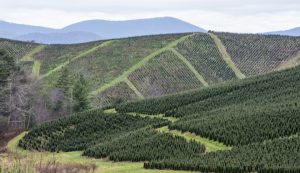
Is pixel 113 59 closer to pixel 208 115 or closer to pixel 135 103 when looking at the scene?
pixel 135 103

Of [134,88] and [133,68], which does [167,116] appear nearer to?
[134,88]

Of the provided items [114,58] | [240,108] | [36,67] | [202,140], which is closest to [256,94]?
[240,108]

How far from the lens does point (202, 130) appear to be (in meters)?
39.2

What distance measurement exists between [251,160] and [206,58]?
8781 centimetres

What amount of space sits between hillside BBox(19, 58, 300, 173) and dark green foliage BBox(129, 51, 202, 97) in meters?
36.9

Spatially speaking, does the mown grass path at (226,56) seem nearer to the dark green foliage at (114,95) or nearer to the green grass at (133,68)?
the green grass at (133,68)

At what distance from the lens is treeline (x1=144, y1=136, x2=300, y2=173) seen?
2648 centimetres

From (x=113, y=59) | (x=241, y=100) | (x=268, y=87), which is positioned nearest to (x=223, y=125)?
(x=241, y=100)

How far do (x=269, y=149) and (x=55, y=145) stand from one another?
22807mm

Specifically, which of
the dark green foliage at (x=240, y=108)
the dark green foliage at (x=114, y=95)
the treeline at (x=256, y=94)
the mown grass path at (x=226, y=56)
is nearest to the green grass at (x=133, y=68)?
the dark green foliage at (x=114, y=95)

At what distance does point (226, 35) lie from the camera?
132000 mm

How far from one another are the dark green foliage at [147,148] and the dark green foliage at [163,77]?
53600mm

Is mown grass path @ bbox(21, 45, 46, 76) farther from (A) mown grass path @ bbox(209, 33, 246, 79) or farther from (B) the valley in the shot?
(A) mown grass path @ bbox(209, 33, 246, 79)

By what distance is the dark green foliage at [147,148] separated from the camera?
116 ft
